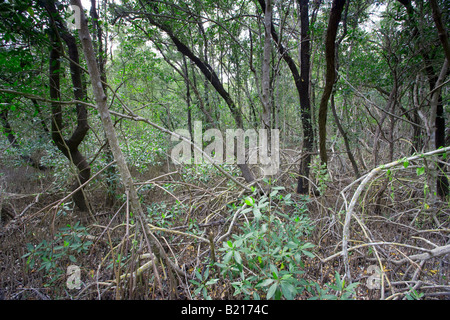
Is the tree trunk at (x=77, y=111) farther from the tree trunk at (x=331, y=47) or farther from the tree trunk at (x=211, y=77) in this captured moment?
the tree trunk at (x=331, y=47)

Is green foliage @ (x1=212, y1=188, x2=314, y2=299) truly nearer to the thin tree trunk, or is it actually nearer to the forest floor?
the forest floor

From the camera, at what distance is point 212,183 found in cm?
357

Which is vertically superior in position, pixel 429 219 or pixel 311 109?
pixel 311 109

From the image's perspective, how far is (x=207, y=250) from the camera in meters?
1.74

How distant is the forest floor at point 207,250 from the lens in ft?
4.62

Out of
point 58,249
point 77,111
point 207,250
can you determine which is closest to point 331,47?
point 207,250

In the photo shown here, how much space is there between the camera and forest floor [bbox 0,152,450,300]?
1.41m

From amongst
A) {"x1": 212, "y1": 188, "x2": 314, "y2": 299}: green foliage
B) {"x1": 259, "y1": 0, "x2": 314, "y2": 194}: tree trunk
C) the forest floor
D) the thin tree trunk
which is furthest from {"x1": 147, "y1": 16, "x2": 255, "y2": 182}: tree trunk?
the thin tree trunk

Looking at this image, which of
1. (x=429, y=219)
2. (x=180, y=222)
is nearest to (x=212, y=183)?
(x=180, y=222)

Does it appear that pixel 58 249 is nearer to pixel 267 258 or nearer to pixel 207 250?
pixel 207 250
